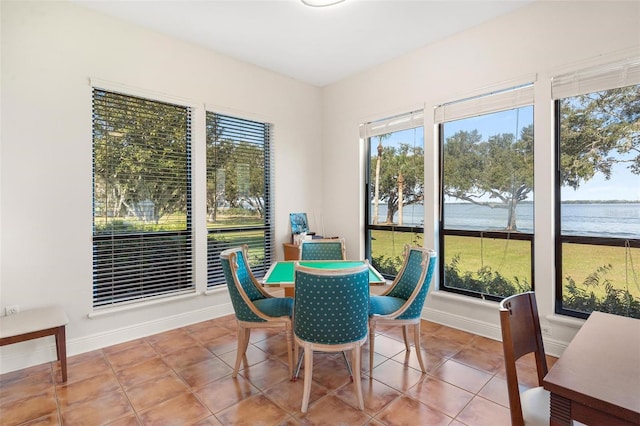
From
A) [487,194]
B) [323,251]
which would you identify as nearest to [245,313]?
[323,251]

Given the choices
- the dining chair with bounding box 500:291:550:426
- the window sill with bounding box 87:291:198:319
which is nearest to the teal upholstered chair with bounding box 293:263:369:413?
the dining chair with bounding box 500:291:550:426

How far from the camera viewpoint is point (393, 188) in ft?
14.0

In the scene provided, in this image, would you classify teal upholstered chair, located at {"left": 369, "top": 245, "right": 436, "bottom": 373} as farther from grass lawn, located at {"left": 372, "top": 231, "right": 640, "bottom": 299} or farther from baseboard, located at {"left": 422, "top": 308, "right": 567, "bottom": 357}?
grass lawn, located at {"left": 372, "top": 231, "right": 640, "bottom": 299}

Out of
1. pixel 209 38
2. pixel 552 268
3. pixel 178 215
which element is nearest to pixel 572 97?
pixel 552 268

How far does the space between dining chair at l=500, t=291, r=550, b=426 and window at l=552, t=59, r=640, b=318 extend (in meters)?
1.73

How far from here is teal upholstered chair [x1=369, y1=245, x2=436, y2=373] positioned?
8.29 feet

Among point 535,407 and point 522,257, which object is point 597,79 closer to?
point 522,257

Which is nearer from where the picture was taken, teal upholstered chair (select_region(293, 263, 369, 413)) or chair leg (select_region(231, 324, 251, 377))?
teal upholstered chair (select_region(293, 263, 369, 413))

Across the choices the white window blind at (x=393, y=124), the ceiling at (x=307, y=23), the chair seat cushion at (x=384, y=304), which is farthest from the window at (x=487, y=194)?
the chair seat cushion at (x=384, y=304)

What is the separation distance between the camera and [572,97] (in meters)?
2.81

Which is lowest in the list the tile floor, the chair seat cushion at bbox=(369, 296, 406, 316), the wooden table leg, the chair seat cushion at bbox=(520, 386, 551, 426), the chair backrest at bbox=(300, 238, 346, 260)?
→ the tile floor

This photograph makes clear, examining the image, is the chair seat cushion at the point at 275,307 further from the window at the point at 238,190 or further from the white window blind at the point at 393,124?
the white window blind at the point at 393,124

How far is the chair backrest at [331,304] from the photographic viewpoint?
197 centimetres

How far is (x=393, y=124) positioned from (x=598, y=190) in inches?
87.1
